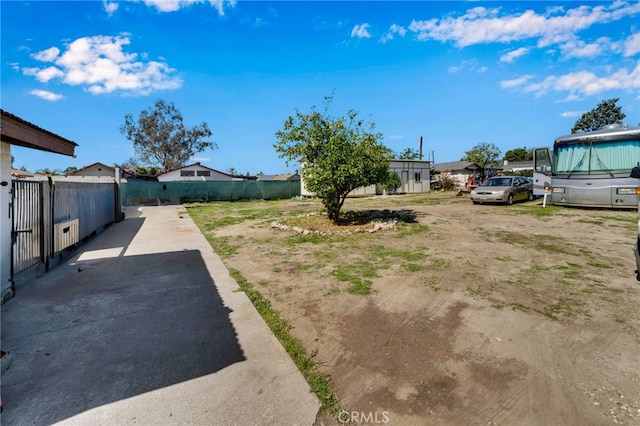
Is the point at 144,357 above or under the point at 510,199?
under

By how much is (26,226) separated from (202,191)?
755 inches

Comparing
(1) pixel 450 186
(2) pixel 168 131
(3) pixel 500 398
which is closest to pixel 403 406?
(3) pixel 500 398

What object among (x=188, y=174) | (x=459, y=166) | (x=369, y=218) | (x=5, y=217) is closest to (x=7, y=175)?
(x=5, y=217)

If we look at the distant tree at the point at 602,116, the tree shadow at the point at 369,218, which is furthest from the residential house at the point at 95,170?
the distant tree at the point at 602,116

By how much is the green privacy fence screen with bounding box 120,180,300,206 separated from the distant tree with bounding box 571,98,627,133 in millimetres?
54235

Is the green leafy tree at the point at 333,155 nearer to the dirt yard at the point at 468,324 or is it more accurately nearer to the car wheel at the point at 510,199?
the dirt yard at the point at 468,324

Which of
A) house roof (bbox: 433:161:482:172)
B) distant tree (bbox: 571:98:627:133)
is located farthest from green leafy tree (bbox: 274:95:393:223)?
distant tree (bbox: 571:98:627:133)

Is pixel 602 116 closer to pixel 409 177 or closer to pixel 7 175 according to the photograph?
pixel 409 177

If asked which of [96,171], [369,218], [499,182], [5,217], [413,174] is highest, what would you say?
[96,171]

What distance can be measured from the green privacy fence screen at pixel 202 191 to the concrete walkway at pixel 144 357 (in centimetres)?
1872

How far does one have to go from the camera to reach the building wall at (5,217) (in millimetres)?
4043

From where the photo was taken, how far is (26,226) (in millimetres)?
4949

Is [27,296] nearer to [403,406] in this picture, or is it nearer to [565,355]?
[403,406]

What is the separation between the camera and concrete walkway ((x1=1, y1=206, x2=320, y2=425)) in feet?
7.09
